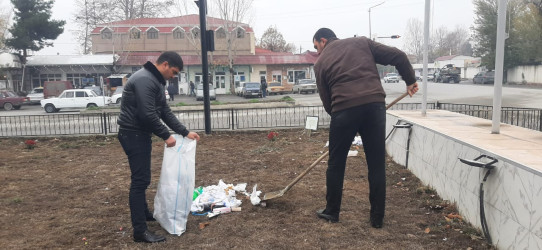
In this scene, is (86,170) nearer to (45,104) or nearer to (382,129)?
(382,129)

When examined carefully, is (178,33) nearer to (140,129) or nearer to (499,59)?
(140,129)

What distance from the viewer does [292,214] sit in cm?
432

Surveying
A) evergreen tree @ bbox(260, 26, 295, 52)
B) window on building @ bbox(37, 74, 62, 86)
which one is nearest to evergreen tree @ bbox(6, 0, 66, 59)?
window on building @ bbox(37, 74, 62, 86)

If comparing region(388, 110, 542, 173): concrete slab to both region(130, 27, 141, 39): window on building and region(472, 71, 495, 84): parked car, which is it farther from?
region(472, 71, 495, 84): parked car

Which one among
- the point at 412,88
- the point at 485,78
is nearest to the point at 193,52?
the point at 485,78

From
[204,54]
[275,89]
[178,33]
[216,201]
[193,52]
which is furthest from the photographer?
[178,33]

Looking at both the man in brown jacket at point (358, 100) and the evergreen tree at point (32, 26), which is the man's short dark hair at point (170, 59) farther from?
the evergreen tree at point (32, 26)

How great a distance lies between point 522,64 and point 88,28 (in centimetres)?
4650

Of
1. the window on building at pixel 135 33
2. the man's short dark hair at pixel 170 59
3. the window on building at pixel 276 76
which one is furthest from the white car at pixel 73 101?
the man's short dark hair at pixel 170 59

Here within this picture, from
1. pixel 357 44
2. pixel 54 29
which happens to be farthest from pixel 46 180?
pixel 54 29

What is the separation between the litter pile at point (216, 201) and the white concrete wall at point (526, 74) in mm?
44262

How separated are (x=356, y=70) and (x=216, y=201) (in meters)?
2.13

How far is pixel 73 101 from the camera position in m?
25.0

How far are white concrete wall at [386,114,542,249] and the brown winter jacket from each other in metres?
0.98
